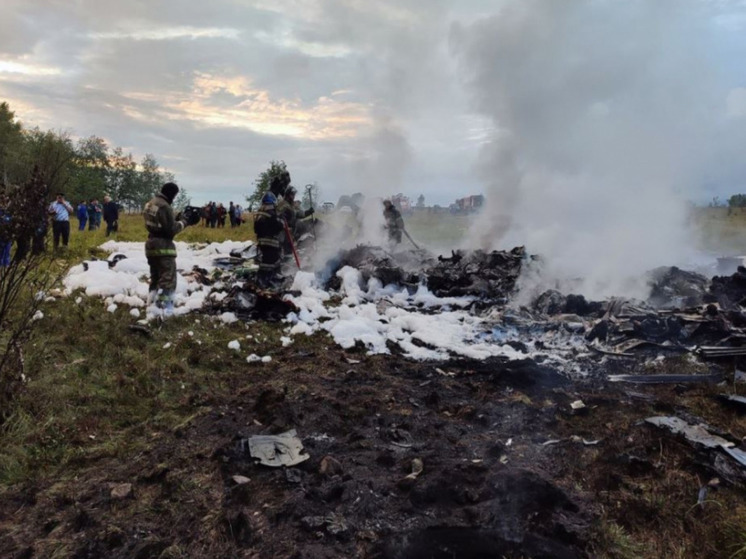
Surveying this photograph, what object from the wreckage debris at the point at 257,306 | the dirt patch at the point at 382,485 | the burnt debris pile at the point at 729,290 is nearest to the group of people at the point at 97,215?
the wreckage debris at the point at 257,306

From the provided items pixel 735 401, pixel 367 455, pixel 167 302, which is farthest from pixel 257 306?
pixel 735 401

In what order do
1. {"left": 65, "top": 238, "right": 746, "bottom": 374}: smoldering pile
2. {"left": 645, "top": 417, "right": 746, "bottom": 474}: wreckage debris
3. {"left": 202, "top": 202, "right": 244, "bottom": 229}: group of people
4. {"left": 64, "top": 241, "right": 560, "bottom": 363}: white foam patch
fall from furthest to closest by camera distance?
{"left": 202, "top": 202, "right": 244, "bottom": 229}: group of people
{"left": 64, "top": 241, "right": 560, "bottom": 363}: white foam patch
{"left": 65, "top": 238, "right": 746, "bottom": 374}: smoldering pile
{"left": 645, "top": 417, "right": 746, "bottom": 474}: wreckage debris

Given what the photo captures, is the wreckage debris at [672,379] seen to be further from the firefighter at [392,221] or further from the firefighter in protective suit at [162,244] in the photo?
the firefighter at [392,221]

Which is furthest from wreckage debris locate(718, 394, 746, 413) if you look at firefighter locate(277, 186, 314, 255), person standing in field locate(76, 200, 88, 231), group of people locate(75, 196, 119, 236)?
person standing in field locate(76, 200, 88, 231)

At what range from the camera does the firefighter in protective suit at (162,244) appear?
746 cm

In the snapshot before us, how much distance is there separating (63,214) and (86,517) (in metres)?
11.9

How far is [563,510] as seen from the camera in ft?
10.8

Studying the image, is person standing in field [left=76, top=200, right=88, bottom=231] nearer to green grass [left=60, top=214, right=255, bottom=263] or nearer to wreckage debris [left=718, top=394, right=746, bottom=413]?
green grass [left=60, top=214, right=255, bottom=263]

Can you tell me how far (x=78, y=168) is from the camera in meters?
30.5

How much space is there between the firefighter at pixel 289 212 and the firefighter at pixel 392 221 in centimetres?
369

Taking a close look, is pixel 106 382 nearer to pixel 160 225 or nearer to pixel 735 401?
pixel 160 225

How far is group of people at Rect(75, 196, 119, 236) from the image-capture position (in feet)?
58.7

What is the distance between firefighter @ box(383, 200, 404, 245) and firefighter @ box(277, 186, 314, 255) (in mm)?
3690

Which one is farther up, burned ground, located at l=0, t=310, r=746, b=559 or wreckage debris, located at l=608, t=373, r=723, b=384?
wreckage debris, located at l=608, t=373, r=723, b=384
